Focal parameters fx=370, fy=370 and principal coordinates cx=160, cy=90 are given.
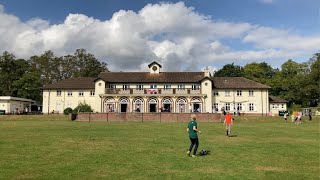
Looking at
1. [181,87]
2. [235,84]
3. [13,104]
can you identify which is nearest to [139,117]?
[181,87]

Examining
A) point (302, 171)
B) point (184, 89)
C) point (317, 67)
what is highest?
point (317, 67)

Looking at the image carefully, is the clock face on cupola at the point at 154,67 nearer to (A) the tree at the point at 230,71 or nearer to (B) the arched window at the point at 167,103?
(B) the arched window at the point at 167,103

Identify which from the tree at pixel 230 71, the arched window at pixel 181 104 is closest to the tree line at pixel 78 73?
the tree at pixel 230 71

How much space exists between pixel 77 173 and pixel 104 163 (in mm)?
1902

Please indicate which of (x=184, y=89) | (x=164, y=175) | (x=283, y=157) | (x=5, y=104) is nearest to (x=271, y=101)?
(x=184, y=89)

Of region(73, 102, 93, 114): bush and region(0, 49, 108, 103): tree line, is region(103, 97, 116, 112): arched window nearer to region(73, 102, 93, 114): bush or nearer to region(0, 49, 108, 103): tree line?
region(73, 102, 93, 114): bush

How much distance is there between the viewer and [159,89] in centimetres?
6994

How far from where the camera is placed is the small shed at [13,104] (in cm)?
7638

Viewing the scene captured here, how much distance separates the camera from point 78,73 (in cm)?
9525

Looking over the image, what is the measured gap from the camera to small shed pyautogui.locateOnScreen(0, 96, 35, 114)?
7638cm

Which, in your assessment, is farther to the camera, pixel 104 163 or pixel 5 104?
pixel 5 104

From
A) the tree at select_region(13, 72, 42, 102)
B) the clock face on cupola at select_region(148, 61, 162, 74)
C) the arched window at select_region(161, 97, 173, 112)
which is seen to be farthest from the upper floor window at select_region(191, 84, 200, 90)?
the tree at select_region(13, 72, 42, 102)

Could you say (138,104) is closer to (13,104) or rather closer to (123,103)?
(123,103)

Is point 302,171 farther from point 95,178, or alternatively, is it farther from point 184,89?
point 184,89
